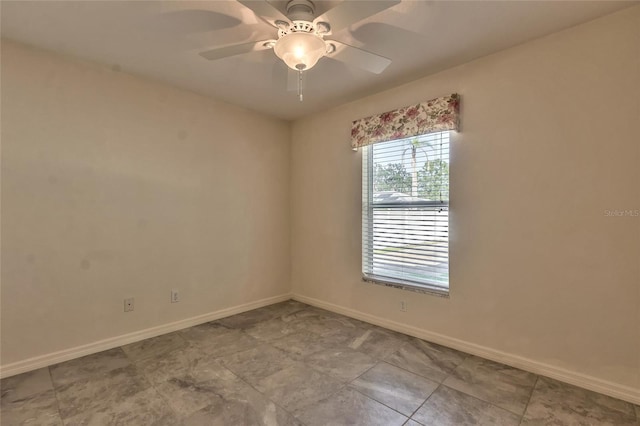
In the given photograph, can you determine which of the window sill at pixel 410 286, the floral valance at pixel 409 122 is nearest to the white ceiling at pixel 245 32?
the floral valance at pixel 409 122

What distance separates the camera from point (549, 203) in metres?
2.14

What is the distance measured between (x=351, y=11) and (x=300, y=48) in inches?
12.2

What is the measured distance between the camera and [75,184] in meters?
2.44

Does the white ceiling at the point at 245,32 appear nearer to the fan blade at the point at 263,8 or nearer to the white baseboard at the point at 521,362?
the fan blade at the point at 263,8

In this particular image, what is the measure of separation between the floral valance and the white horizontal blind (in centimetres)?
12

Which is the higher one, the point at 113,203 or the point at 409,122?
the point at 409,122

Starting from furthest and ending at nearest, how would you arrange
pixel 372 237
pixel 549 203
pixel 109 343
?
pixel 372 237
pixel 109 343
pixel 549 203

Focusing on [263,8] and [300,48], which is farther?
[300,48]

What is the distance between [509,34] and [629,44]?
26.1 inches

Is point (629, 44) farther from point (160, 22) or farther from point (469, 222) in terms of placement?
point (160, 22)

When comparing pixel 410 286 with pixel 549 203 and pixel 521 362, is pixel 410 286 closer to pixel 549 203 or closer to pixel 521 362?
pixel 521 362

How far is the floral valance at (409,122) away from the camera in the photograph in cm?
253

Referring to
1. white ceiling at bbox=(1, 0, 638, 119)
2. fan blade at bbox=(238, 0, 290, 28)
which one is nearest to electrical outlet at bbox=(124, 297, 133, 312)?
white ceiling at bbox=(1, 0, 638, 119)

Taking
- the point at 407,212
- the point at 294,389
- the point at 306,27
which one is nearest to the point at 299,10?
the point at 306,27
